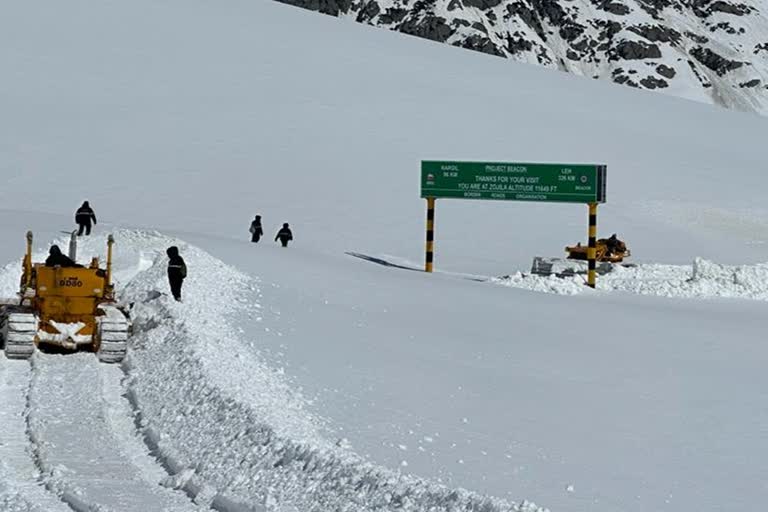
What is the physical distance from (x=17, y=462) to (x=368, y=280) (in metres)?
14.6

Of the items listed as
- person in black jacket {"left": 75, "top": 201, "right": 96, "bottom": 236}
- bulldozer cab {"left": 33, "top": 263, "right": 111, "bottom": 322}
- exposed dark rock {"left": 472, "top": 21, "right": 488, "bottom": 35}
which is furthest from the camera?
exposed dark rock {"left": 472, "top": 21, "right": 488, "bottom": 35}

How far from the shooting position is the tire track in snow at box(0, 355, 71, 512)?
9.62 m

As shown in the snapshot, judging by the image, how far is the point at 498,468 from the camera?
10188mm

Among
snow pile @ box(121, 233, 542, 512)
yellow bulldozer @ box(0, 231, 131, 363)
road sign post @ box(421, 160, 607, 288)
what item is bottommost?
snow pile @ box(121, 233, 542, 512)

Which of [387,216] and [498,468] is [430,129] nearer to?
[387,216]

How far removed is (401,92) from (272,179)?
682 inches

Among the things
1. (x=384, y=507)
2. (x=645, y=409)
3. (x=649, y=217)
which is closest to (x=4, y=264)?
(x=645, y=409)

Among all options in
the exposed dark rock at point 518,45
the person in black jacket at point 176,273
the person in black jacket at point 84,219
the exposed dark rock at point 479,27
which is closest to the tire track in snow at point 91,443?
the person in black jacket at point 176,273

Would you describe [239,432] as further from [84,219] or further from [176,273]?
[84,219]

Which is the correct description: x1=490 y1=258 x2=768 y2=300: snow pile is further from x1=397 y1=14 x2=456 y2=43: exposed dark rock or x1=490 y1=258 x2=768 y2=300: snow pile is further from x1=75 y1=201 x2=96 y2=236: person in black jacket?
x1=397 y1=14 x2=456 y2=43: exposed dark rock

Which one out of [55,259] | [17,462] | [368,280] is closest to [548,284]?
[368,280]

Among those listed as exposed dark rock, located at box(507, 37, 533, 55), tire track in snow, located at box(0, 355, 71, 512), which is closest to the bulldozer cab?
tire track in snow, located at box(0, 355, 71, 512)

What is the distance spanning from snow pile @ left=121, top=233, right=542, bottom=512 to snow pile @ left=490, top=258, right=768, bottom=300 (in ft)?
40.3

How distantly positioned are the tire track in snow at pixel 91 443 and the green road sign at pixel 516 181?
17.4 m
